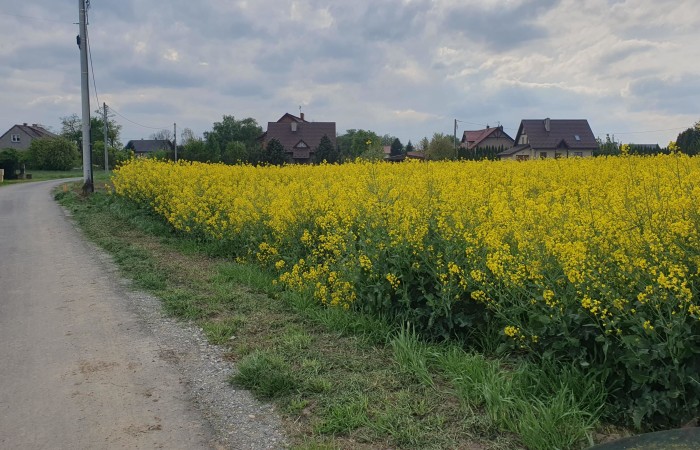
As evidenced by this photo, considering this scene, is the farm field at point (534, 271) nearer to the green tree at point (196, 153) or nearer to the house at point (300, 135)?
the green tree at point (196, 153)

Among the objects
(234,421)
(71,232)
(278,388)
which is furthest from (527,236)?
(71,232)

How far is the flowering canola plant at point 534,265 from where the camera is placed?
9.78 feet

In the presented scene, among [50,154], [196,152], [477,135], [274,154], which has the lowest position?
[50,154]

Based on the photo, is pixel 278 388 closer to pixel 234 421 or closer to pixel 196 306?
pixel 234 421

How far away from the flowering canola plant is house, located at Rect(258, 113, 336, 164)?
6046 cm

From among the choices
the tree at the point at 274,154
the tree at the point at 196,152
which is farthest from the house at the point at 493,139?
the tree at the point at 274,154

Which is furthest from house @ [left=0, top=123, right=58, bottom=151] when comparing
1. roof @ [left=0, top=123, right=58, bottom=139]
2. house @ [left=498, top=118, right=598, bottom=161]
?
house @ [left=498, top=118, right=598, bottom=161]

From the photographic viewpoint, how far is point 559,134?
6512 centimetres

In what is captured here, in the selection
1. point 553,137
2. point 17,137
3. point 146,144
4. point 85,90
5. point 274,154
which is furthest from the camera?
point 146,144

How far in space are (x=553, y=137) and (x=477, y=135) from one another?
2226cm

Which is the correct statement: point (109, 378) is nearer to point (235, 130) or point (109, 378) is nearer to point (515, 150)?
point (515, 150)

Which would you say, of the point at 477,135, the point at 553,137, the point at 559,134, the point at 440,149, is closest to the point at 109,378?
the point at 440,149

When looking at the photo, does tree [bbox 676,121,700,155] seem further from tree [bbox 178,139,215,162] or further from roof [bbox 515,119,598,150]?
tree [bbox 178,139,215,162]

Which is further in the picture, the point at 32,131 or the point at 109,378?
the point at 32,131
